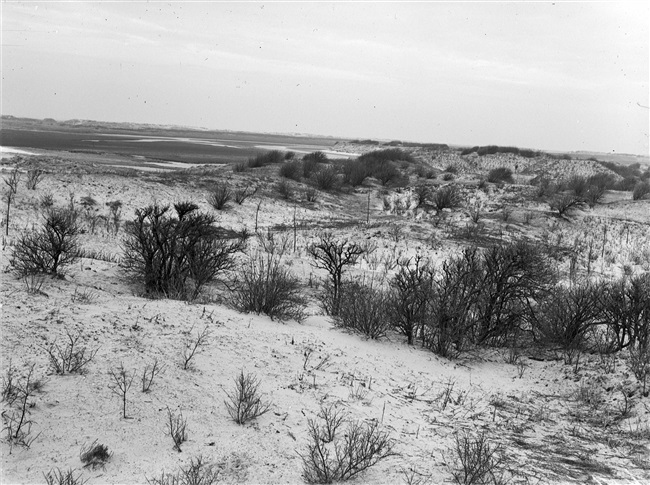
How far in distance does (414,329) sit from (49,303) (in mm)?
5351

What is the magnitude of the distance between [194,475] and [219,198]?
691 inches

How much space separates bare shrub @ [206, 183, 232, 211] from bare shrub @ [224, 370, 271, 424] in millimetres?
15839

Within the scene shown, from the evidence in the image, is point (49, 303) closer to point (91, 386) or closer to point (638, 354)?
point (91, 386)

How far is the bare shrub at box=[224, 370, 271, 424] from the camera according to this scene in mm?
4617

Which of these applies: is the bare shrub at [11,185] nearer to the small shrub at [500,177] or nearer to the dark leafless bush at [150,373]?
the dark leafless bush at [150,373]

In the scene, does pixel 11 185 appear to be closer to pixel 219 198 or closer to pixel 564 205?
pixel 219 198

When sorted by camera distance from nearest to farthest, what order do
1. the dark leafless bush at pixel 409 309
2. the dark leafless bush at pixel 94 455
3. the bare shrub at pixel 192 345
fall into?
the dark leafless bush at pixel 94 455 < the bare shrub at pixel 192 345 < the dark leafless bush at pixel 409 309

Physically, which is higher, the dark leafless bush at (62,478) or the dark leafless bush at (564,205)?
the dark leafless bush at (564,205)

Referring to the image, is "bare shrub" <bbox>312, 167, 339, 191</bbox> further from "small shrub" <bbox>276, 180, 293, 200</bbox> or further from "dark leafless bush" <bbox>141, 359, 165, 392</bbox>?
"dark leafless bush" <bbox>141, 359, 165, 392</bbox>

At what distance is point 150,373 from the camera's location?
194 inches

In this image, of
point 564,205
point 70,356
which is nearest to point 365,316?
point 70,356

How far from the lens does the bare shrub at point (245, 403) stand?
4617 mm

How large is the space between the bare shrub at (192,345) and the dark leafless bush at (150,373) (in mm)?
266

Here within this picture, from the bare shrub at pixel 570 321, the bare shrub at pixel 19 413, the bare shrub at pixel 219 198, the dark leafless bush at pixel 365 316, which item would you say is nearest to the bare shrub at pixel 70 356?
the bare shrub at pixel 19 413
